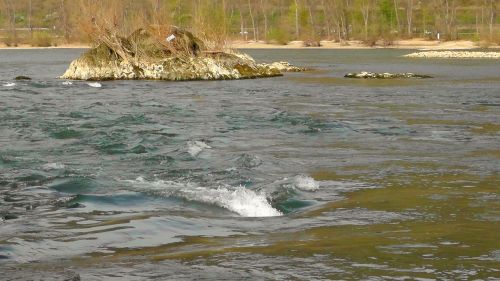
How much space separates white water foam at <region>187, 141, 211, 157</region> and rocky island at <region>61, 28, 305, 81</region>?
27163 millimetres

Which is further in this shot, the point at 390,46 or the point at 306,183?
the point at 390,46

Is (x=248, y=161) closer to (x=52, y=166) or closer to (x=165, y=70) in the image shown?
(x=52, y=166)

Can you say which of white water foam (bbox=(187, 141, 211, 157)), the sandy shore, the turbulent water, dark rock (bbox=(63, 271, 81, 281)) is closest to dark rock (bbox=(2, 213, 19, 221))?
the turbulent water

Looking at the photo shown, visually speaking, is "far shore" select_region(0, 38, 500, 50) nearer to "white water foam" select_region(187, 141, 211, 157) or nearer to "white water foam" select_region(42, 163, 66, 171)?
"white water foam" select_region(187, 141, 211, 157)

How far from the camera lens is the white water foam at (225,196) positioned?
11305 mm

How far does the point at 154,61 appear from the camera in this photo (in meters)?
46.6

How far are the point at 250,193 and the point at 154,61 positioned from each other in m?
35.2

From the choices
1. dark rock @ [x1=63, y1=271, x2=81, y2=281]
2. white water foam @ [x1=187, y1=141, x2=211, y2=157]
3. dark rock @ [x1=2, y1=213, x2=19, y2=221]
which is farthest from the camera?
white water foam @ [x1=187, y1=141, x2=211, y2=157]

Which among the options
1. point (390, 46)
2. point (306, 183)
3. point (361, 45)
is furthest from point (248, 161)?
point (361, 45)

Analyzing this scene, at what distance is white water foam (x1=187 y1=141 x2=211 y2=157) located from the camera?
17103mm

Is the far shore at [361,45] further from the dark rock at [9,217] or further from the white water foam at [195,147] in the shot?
the dark rock at [9,217]

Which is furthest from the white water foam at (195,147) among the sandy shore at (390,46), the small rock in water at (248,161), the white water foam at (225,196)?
the sandy shore at (390,46)

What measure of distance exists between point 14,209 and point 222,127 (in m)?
11.3

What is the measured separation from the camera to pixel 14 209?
11.2m
